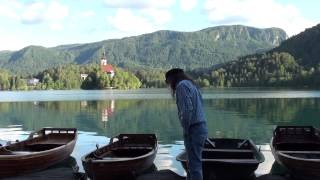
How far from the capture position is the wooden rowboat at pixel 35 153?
18.4 meters

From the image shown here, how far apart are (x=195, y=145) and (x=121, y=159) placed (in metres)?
5.34

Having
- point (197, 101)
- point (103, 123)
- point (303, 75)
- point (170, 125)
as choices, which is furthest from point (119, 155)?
point (303, 75)

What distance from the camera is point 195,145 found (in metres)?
12.5

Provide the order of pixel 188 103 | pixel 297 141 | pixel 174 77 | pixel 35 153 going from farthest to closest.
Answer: pixel 297 141 → pixel 35 153 → pixel 174 77 → pixel 188 103

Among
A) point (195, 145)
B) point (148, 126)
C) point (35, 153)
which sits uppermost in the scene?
point (195, 145)

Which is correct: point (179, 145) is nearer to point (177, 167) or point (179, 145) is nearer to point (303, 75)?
point (177, 167)

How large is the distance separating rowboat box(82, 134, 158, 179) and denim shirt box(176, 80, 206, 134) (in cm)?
513

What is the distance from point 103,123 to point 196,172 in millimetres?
35613

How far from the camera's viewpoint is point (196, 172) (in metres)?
12.7

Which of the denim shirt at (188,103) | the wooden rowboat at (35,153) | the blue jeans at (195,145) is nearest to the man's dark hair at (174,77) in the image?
the denim shirt at (188,103)

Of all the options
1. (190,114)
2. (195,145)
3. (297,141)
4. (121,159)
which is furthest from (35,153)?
(297,141)

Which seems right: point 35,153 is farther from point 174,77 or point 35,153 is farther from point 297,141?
point 297,141

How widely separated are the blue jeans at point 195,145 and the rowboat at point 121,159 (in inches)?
182

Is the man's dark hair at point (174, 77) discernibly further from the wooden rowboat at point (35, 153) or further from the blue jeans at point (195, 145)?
the wooden rowboat at point (35, 153)
